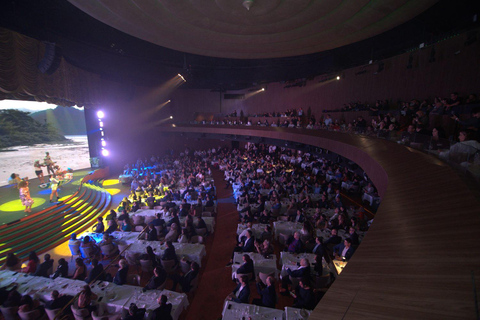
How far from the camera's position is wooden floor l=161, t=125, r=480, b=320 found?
150cm

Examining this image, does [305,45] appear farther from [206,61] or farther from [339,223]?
Result: [339,223]

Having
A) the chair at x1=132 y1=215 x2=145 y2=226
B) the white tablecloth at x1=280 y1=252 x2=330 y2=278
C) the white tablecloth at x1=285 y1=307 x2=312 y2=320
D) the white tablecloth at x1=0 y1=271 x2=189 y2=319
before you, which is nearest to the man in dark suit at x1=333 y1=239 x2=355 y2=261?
the white tablecloth at x1=280 y1=252 x2=330 y2=278

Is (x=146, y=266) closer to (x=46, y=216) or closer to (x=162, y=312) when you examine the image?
(x=162, y=312)

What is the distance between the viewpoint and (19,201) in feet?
36.1

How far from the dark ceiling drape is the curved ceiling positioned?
9.17 feet

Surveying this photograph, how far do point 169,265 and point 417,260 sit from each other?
6.17 m

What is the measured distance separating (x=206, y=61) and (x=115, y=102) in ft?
30.7

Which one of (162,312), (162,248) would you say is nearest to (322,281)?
(162,312)

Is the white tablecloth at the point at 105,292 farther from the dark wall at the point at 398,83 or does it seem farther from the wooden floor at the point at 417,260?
the dark wall at the point at 398,83

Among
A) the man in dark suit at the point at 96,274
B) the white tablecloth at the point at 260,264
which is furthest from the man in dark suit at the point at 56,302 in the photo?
the white tablecloth at the point at 260,264

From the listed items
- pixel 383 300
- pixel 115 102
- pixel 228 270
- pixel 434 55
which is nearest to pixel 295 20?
pixel 434 55

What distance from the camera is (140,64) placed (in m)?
18.3

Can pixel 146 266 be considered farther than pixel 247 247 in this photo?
No

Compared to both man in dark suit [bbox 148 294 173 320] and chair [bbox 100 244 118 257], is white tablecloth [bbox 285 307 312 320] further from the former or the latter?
chair [bbox 100 244 118 257]
